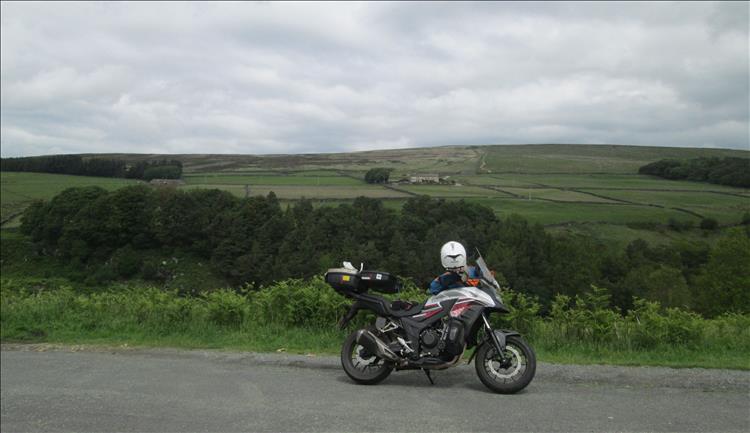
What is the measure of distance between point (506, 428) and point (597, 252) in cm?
5255

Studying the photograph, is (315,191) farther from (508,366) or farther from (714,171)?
(508,366)

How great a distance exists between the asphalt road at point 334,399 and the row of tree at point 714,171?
16808 mm

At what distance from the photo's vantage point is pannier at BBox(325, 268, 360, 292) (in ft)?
23.3

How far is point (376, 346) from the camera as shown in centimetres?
674

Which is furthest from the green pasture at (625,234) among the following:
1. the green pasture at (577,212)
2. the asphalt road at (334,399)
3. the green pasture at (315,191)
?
the asphalt road at (334,399)

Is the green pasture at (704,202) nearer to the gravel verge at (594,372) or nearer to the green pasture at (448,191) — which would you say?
the gravel verge at (594,372)

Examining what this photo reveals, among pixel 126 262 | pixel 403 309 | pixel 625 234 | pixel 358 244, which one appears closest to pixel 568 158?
pixel 625 234

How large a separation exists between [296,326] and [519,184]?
56156 millimetres

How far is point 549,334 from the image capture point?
8.38 metres

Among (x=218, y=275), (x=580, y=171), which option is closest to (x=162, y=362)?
(x=580, y=171)

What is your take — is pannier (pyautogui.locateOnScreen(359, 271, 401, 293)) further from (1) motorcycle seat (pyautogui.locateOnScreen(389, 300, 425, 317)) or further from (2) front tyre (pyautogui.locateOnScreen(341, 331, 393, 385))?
(2) front tyre (pyautogui.locateOnScreen(341, 331, 393, 385))

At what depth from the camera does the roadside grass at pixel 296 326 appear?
7.86 meters

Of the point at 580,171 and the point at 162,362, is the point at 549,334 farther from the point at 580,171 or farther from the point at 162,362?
the point at 580,171

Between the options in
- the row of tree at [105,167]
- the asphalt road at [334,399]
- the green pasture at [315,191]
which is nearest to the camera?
the asphalt road at [334,399]
